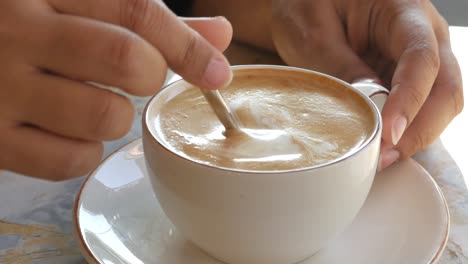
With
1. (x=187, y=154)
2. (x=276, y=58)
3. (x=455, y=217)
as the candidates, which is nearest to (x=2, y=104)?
(x=187, y=154)

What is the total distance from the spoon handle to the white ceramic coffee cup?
0.20 feet

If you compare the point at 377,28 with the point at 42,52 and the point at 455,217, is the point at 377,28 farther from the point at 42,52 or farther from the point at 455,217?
the point at 42,52

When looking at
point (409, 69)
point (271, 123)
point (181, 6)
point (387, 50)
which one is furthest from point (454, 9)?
point (271, 123)

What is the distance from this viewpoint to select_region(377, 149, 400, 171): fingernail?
2.10ft

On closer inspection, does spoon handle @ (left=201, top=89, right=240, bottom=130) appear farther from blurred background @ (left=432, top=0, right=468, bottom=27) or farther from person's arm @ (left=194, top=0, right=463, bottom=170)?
blurred background @ (left=432, top=0, right=468, bottom=27)

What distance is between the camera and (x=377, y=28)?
2.74 ft

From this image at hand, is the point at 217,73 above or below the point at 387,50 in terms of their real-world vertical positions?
above

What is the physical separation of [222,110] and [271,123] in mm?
54

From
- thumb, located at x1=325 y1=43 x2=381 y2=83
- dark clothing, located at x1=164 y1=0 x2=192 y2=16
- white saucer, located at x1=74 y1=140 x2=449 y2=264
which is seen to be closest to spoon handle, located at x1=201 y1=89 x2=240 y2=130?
white saucer, located at x1=74 y1=140 x2=449 y2=264

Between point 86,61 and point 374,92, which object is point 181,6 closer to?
point 374,92

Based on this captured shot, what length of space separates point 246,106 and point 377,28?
12.7 inches

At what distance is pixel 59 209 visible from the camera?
66 centimetres

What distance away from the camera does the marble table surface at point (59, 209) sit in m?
0.59

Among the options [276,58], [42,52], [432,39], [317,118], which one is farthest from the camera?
[276,58]
